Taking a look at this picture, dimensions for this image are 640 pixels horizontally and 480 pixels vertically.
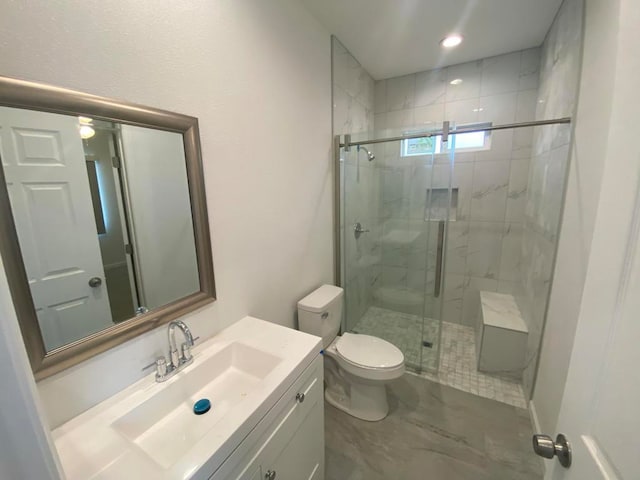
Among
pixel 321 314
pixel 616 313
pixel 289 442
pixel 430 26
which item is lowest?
pixel 289 442

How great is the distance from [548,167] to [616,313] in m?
1.93

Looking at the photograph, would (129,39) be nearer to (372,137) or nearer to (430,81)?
(372,137)

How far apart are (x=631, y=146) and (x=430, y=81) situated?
2813 millimetres

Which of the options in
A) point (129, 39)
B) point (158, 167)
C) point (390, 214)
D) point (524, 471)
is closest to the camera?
point (129, 39)

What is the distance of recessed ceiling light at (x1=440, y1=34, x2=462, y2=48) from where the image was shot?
7.01 ft

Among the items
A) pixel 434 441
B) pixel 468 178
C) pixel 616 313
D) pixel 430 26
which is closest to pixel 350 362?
pixel 434 441

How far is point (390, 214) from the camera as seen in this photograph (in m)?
2.70

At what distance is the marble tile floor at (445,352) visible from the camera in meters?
2.12

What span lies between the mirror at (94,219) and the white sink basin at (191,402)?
0.83 ft

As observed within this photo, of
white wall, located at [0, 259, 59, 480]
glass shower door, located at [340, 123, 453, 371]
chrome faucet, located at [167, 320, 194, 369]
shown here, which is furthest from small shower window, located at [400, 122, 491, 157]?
white wall, located at [0, 259, 59, 480]

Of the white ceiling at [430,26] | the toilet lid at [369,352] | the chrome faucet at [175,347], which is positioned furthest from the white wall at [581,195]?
the chrome faucet at [175,347]

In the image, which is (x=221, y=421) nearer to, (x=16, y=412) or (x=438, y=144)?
(x=16, y=412)

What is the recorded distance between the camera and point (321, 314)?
1.84 meters

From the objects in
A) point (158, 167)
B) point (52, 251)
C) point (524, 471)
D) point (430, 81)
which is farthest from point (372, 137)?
point (524, 471)
